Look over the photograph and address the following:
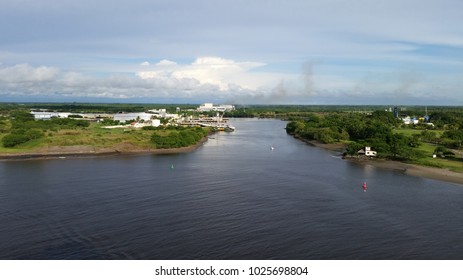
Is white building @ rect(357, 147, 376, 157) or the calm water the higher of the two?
white building @ rect(357, 147, 376, 157)

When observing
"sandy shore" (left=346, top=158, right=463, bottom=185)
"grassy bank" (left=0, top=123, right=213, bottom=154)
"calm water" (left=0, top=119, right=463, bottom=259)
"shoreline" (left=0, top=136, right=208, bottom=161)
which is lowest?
"calm water" (left=0, top=119, right=463, bottom=259)

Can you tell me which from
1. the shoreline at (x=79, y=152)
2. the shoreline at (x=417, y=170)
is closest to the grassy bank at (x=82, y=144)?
the shoreline at (x=79, y=152)

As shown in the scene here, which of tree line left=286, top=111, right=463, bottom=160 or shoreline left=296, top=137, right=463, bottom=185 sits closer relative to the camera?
shoreline left=296, top=137, right=463, bottom=185

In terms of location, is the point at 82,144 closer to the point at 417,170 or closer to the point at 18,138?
the point at 18,138

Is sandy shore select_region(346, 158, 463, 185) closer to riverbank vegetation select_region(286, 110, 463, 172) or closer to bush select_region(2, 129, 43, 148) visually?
riverbank vegetation select_region(286, 110, 463, 172)

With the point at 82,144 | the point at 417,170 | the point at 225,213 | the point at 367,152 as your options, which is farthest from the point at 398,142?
the point at 82,144

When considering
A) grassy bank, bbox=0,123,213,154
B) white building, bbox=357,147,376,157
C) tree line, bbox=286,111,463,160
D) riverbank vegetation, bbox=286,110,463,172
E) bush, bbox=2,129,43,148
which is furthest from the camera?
bush, bbox=2,129,43,148

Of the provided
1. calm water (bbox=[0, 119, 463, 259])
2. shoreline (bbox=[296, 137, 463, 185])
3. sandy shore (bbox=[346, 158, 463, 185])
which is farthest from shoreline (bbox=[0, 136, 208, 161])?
sandy shore (bbox=[346, 158, 463, 185])

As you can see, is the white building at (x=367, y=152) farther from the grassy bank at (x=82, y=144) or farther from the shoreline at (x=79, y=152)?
the grassy bank at (x=82, y=144)
